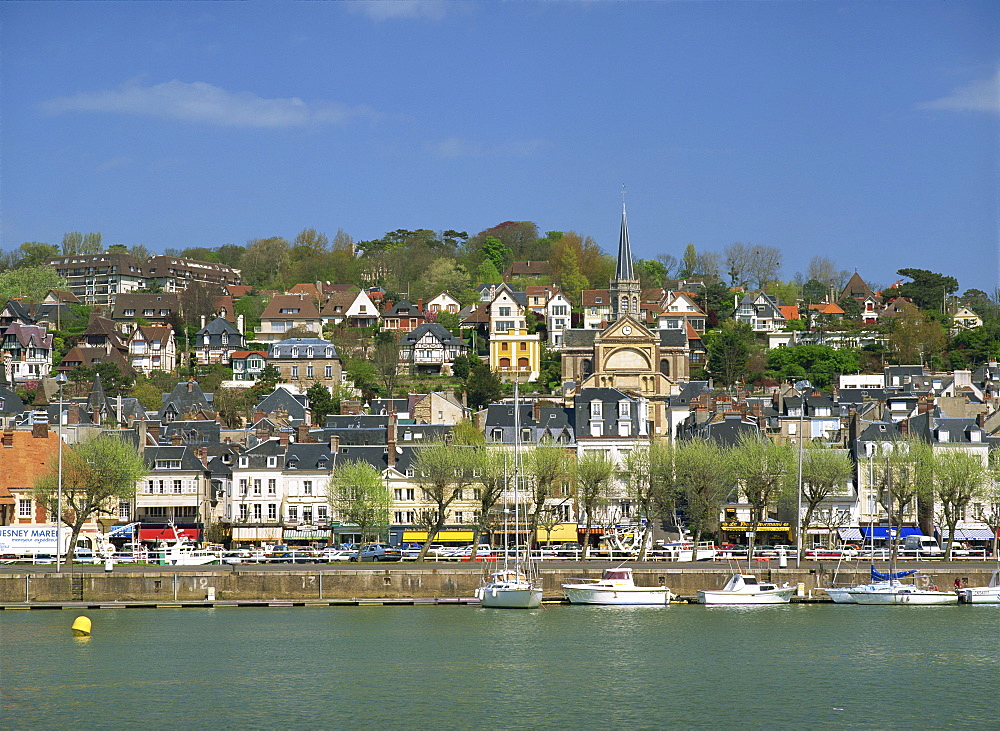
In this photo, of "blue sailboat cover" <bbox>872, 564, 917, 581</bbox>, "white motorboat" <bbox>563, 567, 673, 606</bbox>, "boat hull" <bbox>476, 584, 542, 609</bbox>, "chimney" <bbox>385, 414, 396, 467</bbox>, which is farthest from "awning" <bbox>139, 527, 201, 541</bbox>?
"blue sailboat cover" <bbox>872, 564, 917, 581</bbox>

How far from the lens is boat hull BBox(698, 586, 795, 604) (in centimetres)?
5862

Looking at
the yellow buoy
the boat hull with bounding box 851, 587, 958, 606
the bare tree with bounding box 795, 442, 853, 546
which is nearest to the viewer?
the yellow buoy

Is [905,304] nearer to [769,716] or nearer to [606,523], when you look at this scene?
[606,523]

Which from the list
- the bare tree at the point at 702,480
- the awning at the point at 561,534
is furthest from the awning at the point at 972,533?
the awning at the point at 561,534

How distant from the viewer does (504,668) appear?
Answer: 150 feet

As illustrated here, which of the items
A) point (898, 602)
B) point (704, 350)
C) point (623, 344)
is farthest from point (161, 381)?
point (898, 602)

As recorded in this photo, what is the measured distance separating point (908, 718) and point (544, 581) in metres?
24.3

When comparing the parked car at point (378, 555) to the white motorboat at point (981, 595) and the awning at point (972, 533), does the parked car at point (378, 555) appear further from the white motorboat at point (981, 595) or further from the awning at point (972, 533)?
the awning at point (972, 533)

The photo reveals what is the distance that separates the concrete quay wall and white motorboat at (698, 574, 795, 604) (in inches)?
59.5

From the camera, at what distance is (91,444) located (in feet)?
243

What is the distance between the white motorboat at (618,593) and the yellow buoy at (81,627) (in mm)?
19467

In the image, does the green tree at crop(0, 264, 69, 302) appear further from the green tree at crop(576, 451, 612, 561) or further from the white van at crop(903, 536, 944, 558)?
the white van at crop(903, 536, 944, 558)

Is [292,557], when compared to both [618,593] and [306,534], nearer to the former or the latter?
[306,534]

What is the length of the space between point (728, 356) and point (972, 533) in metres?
46.8
